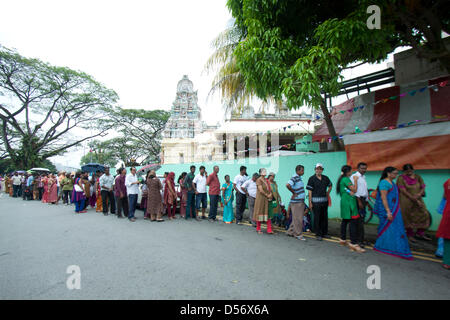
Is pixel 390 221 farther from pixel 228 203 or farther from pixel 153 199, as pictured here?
pixel 153 199

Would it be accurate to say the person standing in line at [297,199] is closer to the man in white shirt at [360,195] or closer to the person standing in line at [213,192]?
the man in white shirt at [360,195]

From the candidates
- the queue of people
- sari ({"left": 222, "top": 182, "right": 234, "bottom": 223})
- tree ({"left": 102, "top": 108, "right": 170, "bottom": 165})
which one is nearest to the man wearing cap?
the queue of people

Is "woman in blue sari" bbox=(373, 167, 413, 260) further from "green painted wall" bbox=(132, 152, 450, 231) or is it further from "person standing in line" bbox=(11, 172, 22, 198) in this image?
"person standing in line" bbox=(11, 172, 22, 198)

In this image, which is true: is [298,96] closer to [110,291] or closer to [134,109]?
[110,291]

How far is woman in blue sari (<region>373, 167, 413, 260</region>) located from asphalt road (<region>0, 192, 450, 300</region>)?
231 millimetres

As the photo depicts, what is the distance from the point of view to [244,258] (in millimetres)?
4086

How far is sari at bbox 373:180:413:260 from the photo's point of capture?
4.15 m

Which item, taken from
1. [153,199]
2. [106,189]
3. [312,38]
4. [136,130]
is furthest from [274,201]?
[136,130]

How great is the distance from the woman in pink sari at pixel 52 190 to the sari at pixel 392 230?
14.6m

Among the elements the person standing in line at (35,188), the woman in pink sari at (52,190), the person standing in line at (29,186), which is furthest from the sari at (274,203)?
the person standing in line at (29,186)

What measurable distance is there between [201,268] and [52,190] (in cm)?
1293

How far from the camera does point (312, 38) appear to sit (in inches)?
230

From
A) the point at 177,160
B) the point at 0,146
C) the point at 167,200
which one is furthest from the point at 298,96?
the point at 0,146
